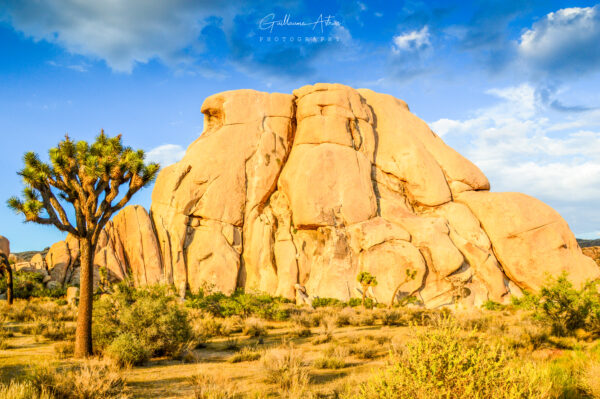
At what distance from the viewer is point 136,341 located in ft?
36.0

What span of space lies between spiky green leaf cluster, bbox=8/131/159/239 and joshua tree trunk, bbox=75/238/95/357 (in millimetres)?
555

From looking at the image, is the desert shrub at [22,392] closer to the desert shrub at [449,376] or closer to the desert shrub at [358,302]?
the desert shrub at [449,376]

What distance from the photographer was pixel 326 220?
35.9m

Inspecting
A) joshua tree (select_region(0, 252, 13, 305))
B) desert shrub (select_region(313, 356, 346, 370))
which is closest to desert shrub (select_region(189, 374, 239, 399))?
desert shrub (select_region(313, 356, 346, 370))

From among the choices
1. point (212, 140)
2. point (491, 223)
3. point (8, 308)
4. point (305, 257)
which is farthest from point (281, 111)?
point (8, 308)

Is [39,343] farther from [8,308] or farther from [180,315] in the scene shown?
[8,308]

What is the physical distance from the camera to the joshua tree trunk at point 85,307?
11.4 metres

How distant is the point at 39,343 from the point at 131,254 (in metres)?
22.3

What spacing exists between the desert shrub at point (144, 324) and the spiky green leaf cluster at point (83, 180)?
2.50 meters

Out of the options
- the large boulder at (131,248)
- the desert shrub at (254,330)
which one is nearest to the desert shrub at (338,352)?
the desert shrub at (254,330)

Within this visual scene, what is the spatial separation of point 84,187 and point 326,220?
25112 mm

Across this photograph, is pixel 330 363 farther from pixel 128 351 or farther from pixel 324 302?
pixel 324 302

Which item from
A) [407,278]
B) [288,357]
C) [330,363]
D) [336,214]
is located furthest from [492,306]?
[288,357]

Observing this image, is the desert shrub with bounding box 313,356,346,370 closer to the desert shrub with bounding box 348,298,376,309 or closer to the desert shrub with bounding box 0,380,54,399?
the desert shrub with bounding box 0,380,54,399
